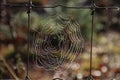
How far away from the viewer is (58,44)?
352 cm

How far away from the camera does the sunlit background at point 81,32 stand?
189 inches

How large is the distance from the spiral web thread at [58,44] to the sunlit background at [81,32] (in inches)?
35.7

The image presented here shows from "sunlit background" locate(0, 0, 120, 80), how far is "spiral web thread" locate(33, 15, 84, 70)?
907 mm

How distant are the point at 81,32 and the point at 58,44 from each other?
5.28ft

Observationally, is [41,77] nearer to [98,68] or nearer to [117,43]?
[98,68]

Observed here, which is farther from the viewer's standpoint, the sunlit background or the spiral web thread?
the sunlit background

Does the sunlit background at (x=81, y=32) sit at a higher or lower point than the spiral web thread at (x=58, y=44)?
lower

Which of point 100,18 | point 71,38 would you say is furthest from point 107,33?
point 71,38

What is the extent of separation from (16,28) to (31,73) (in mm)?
1005

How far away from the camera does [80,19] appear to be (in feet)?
18.5

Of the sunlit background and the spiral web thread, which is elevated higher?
the spiral web thread

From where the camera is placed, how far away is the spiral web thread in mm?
3492

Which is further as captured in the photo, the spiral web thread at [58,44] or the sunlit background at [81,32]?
the sunlit background at [81,32]

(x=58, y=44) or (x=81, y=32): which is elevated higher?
(x=58, y=44)
